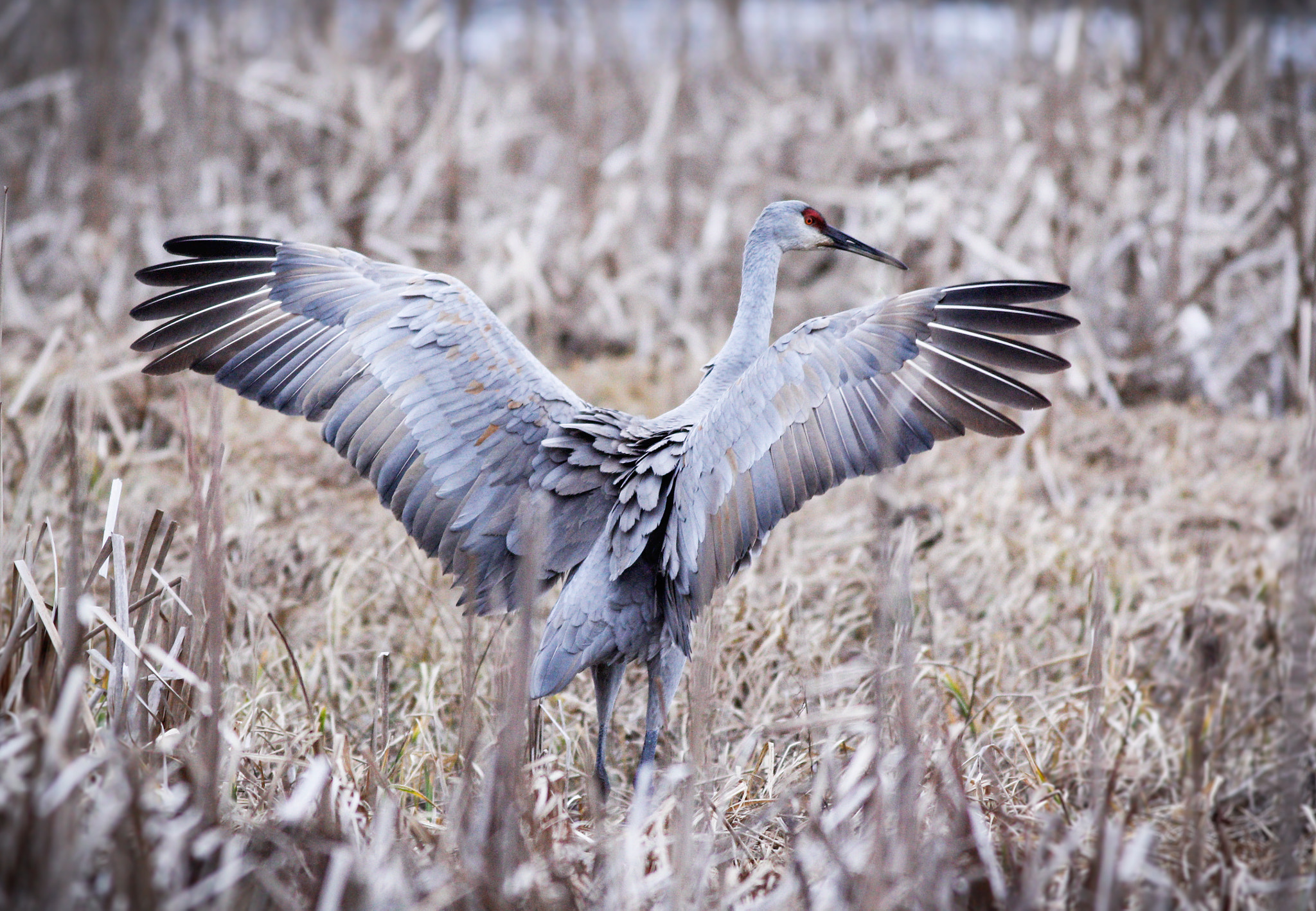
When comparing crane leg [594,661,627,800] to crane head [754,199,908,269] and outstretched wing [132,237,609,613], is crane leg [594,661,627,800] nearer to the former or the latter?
outstretched wing [132,237,609,613]

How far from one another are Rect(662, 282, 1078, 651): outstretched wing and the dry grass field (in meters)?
0.26

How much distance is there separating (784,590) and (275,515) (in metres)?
2.17

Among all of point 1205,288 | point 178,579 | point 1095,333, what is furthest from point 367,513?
point 1205,288

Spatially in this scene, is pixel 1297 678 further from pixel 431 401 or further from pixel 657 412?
pixel 657 412

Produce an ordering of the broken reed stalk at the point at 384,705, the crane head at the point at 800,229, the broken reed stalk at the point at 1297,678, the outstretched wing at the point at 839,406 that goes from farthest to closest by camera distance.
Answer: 1. the crane head at the point at 800,229
2. the outstretched wing at the point at 839,406
3. the broken reed stalk at the point at 384,705
4. the broken reed stalk at the point at 1297,678

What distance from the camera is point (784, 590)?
163 inches

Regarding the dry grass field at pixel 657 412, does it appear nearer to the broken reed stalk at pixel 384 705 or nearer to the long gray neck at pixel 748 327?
the broken reed stalk at pixel 384 705

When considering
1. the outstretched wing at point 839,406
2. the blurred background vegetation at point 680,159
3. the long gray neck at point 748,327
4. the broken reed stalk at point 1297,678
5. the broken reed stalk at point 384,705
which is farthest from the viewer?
the blurred background vegetation at point 680,159

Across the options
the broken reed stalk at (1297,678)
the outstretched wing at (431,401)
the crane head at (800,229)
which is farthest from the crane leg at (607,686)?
the broken reed stalk at (1297,678)

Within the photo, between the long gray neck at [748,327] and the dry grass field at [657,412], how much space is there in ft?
2.11

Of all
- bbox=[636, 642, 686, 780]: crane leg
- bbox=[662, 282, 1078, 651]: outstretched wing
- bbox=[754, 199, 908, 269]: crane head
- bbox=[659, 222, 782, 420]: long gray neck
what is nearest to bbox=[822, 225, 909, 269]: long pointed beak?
bbox=[754, 199, 908, 269]: crane head

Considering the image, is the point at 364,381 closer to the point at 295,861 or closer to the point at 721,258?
the point at 295,861

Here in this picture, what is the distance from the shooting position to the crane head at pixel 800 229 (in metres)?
3.93

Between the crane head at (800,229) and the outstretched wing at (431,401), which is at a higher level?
the crane head at (800,229)
